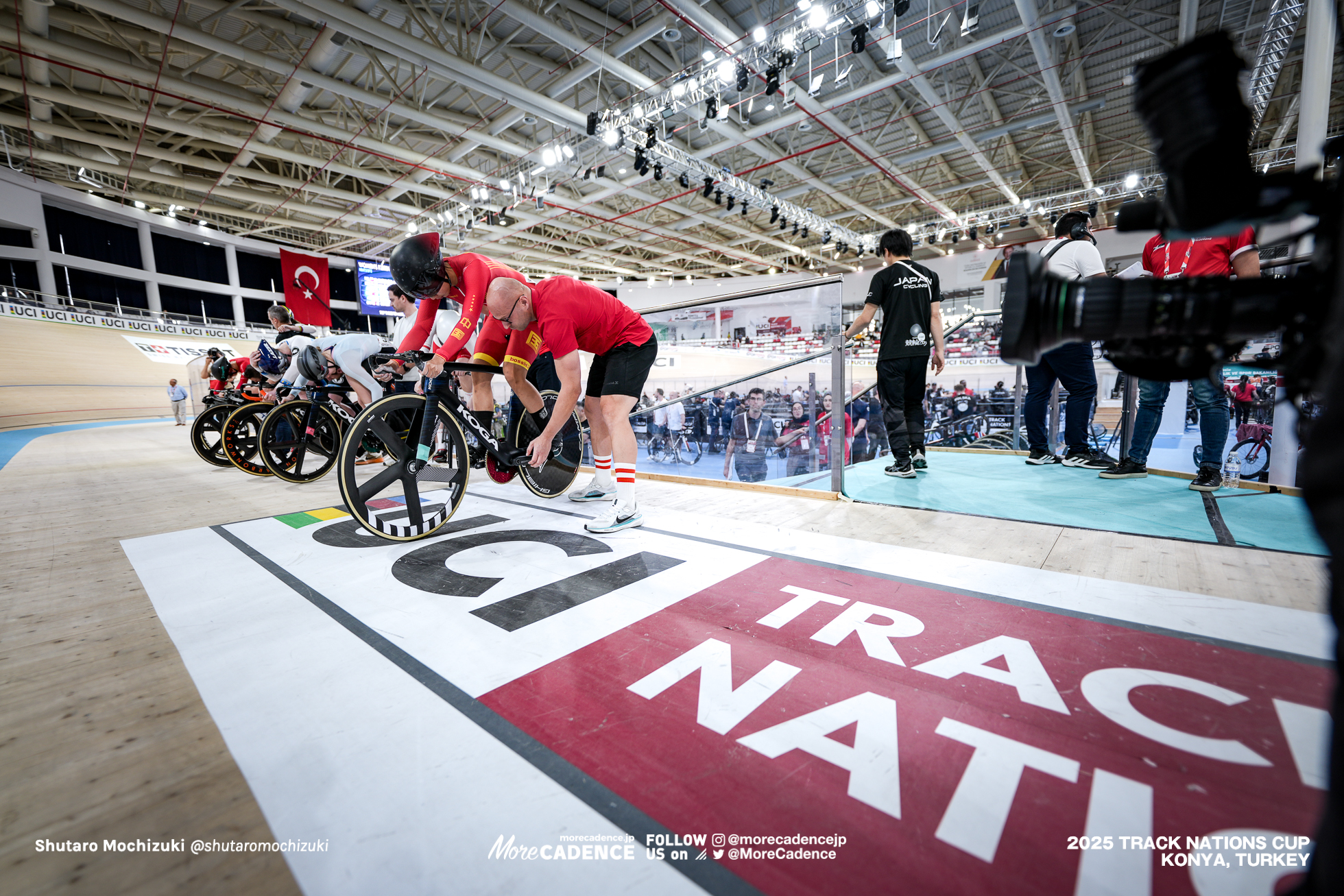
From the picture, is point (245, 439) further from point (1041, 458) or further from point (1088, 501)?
point (1041, 458)

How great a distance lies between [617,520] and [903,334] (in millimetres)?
2455

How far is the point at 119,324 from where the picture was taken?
1748 cm

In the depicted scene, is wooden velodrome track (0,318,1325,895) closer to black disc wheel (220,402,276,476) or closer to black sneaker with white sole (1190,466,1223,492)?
black disc wheel (220,402,276,476)

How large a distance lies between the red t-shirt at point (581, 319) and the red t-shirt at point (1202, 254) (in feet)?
8.54

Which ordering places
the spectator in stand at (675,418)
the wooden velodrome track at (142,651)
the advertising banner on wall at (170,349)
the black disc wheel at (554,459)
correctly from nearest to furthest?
the wooden velodrome track at (142,651) → the black disc wheel at (554,459) → the spectator in stand at (675,418) → the advertising banner on wall at (170,349)

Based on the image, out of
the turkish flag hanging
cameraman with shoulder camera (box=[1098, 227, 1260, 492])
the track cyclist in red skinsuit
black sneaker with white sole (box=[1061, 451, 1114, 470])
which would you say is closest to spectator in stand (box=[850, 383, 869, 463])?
black sneaker with white sole (box=[1061, 451, 1114, 470])

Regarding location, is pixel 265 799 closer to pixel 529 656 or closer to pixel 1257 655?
pixel 529 656

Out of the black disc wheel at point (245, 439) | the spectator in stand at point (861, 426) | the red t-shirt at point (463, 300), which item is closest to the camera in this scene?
the red t-shirt at point (463, 300)

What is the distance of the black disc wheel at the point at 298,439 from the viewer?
422 cm

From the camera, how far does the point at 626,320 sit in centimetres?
292

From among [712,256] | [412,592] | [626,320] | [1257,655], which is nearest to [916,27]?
[626,320]

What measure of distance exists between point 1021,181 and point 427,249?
57.8 ft

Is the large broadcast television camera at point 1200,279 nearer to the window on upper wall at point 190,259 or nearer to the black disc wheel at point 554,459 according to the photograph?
the black disc wheel at point 554,459

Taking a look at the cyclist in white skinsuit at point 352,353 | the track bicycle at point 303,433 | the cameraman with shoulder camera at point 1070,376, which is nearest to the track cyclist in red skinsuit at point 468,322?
the cyclist in white skinsuit at point 352,353
